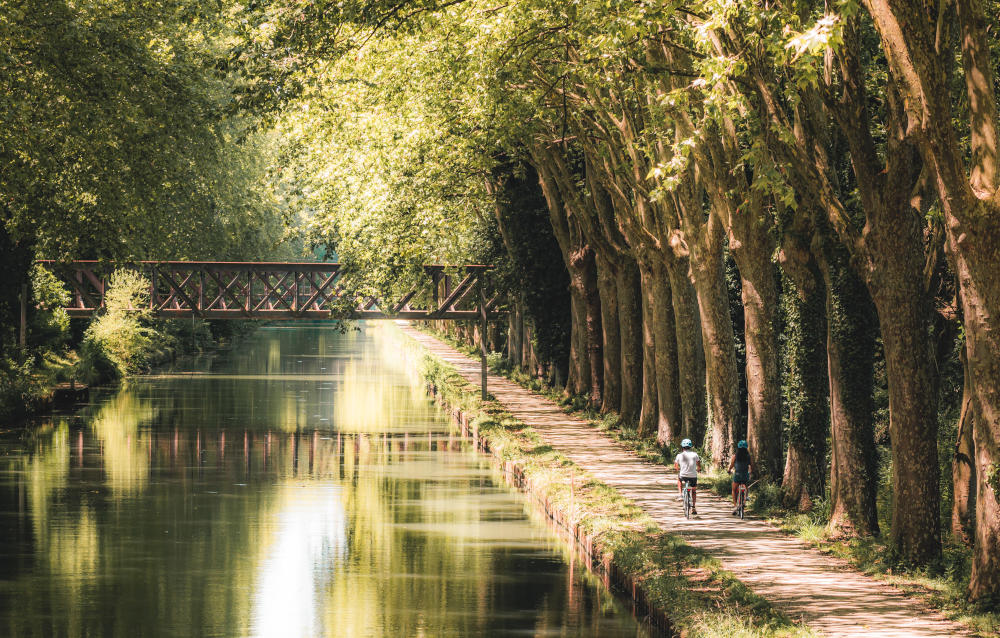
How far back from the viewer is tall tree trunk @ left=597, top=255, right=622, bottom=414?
37.2 m

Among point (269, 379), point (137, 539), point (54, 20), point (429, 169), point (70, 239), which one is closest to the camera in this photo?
point (137, 539)

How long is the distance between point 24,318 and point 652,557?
34384 millimetres

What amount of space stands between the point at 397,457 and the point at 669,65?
47.8ft

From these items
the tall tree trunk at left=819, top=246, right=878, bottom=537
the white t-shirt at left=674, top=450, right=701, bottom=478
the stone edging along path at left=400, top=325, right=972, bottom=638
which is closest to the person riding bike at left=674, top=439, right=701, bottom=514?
the white t-shirt at left=674, top=450, right=701, bottom=478

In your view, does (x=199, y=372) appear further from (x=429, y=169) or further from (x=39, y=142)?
(x=39, y=142)

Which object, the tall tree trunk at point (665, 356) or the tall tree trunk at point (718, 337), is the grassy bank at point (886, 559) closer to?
the tall tree trunk at point (718, 337)

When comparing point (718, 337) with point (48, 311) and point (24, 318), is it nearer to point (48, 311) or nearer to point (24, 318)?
point (24, 318)

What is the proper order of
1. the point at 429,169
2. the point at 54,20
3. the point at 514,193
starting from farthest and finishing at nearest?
the point at 514,193 < the point at 429,169 < the point at 54,20

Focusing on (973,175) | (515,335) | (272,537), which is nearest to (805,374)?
(973,175)

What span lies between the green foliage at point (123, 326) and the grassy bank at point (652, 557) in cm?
3367

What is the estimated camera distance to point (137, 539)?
2212 cm

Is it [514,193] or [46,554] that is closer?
[46,554]

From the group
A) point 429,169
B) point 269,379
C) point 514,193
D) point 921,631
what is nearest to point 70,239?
point 429,169

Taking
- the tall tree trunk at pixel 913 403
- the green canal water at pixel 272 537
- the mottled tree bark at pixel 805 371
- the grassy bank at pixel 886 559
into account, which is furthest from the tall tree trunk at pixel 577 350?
the tall tree trunk at pixel 913 403
